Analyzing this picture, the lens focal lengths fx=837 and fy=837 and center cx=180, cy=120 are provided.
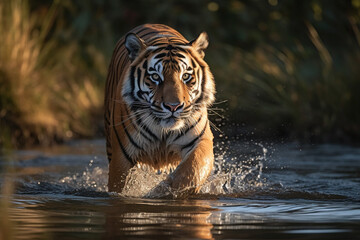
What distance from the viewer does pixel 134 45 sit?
17.8 feet

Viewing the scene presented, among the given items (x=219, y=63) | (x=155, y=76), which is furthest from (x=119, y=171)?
(x=219, y=63)

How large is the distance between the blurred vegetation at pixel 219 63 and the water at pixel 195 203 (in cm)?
91

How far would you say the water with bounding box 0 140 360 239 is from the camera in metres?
3.61

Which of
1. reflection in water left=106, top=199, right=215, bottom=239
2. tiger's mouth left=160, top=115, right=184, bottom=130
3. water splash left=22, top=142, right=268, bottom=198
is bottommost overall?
reflection in water left=106, top=199, right=215, bottom=239

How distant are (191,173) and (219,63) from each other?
6.44 metres

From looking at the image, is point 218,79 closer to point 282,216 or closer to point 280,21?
point 280,21

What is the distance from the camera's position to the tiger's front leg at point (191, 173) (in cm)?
504

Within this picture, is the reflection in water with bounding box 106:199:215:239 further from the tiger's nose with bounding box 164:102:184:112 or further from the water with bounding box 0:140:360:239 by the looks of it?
the tiger's nose with bounding box 164:102:184:112

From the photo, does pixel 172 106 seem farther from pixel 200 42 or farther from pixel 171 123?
pixel 200 42

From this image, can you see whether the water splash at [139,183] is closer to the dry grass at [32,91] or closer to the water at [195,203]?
the water at [195,203]

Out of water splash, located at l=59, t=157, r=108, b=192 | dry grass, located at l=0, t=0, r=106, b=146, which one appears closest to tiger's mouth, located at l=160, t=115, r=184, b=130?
water splash, located at l=59, t=157, r=108, b=192

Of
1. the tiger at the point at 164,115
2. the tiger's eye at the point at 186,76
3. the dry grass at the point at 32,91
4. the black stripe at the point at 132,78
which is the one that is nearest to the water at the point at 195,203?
the tiger at the point at 164,115

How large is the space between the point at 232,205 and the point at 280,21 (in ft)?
26.9

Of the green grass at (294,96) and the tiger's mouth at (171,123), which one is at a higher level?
the green grass at (294,96)
